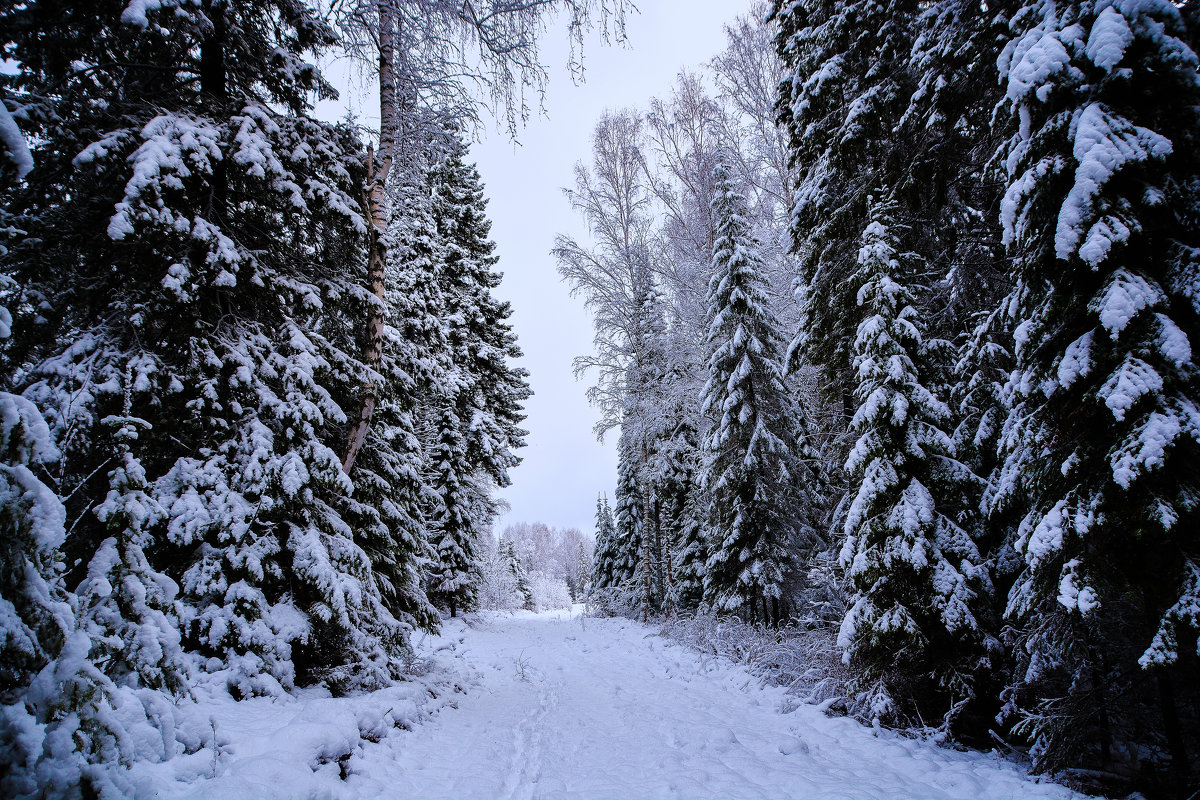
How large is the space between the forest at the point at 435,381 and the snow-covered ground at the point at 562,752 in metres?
0.13

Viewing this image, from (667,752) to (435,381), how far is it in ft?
27.0

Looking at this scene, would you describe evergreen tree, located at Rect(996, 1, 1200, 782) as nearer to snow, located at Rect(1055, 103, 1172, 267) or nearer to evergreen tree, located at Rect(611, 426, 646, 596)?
snow, located at Rect(1055, 103, 1172, 267)

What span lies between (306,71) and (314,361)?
380cm

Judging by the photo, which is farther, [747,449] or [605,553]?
[605,553]

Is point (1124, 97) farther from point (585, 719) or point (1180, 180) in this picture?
point (585, 719)

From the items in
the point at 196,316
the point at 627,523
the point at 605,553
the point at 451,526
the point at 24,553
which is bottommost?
the point at 605,553

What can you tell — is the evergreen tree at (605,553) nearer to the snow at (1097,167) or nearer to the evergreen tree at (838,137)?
the evergreen tree at (838,137)

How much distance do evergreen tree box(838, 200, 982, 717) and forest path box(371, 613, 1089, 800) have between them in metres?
0.72

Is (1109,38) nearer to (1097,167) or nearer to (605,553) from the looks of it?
(1097,167)

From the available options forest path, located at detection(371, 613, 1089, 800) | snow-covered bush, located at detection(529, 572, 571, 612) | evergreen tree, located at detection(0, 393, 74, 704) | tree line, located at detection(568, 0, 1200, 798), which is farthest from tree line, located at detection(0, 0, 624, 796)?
snow-covered bush, located at detection(529, 572, 571, 612)

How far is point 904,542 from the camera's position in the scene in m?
5.21

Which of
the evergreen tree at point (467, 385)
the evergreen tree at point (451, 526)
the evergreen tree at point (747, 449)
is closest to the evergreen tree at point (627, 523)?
the evergreen tree at point (467, 385)

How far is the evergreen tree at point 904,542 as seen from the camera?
502 centimetres

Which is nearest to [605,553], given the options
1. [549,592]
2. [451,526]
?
[451,526]
